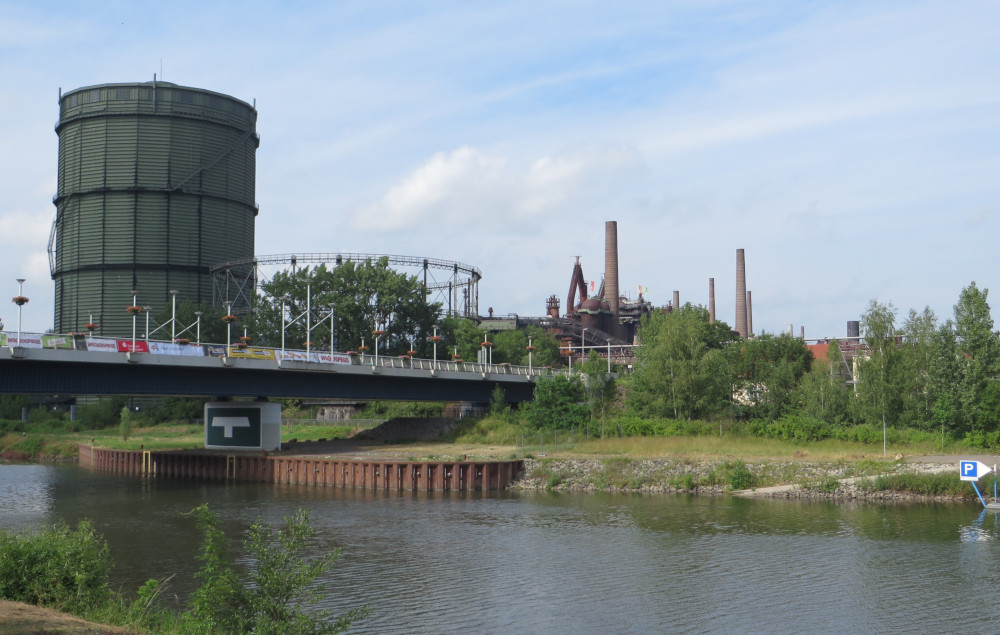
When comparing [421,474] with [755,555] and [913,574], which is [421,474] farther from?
[913,574]

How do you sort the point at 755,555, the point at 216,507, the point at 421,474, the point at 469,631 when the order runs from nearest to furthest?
the point at 469,631
the point at 755,555
the point at 216,507
the point at 421,474

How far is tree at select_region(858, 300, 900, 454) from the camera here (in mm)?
66000

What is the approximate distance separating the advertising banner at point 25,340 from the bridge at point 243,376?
0.34 m

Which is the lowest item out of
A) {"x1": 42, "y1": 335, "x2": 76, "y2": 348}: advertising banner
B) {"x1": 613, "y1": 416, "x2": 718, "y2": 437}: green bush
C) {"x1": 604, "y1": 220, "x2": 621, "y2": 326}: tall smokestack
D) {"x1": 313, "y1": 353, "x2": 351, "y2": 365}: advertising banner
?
{"x1": 613, "y1": 416, "x2": 718, "y2": 437}: green bush

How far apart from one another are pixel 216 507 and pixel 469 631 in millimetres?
31741

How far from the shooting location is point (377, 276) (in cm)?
11756

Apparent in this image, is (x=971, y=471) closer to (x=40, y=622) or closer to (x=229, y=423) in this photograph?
(x=40, y=622)

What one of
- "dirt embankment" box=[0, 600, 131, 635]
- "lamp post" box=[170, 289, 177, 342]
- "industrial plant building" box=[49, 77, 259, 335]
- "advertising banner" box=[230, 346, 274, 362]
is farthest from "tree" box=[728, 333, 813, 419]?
"industrial plant building" box=[49, 77, 259, 335]

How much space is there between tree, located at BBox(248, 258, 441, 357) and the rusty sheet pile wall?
31.9m

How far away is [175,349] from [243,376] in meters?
7.71

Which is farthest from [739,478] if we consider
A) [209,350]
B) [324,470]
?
[209,350]

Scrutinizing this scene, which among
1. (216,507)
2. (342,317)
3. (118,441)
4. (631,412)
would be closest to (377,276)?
(342,317)

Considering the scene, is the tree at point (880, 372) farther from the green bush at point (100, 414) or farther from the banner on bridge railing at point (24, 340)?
the green bush at point (100, 414)

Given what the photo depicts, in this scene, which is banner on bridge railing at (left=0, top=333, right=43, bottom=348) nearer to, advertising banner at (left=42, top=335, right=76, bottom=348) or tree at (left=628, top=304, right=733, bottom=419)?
advertising banner at (left=42, top=335, right=76, bottom=348)
